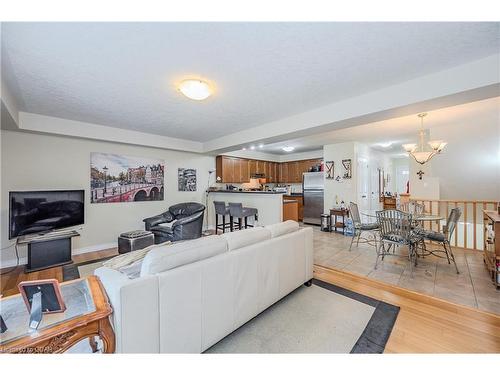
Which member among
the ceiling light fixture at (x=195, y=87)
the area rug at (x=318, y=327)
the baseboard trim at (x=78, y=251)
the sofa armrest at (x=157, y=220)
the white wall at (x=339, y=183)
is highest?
the ceiling light fixture at (x=195, y=87)

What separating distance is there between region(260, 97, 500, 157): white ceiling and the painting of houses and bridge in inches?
138

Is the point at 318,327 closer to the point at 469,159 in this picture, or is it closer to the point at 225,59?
the point at 225,59

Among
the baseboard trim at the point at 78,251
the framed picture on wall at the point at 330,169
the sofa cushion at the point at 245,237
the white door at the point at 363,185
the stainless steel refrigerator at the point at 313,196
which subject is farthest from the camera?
the stainless steel refrigerator at the point at 313,196

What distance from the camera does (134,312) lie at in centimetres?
117

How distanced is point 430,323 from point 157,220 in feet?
14.3

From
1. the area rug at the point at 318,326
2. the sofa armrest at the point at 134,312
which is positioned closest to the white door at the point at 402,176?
the area rug at the point at 318,326

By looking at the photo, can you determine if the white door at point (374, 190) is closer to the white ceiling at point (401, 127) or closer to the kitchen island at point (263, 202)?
the white ceiling at point (401, 127)

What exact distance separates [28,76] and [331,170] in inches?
236

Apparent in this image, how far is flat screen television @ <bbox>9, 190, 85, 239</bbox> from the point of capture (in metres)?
2.98

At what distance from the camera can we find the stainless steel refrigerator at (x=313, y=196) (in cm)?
634

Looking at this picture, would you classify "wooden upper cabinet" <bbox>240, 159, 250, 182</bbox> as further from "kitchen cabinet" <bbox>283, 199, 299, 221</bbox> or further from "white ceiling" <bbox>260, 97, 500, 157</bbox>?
"kitchen cabinet" <bbox>283, 199, 299, 221</bbox>

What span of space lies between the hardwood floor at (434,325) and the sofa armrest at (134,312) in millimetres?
1675

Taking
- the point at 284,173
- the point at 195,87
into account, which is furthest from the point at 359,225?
the point at 284,173

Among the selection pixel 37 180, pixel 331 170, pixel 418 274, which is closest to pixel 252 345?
pixel 418 274
